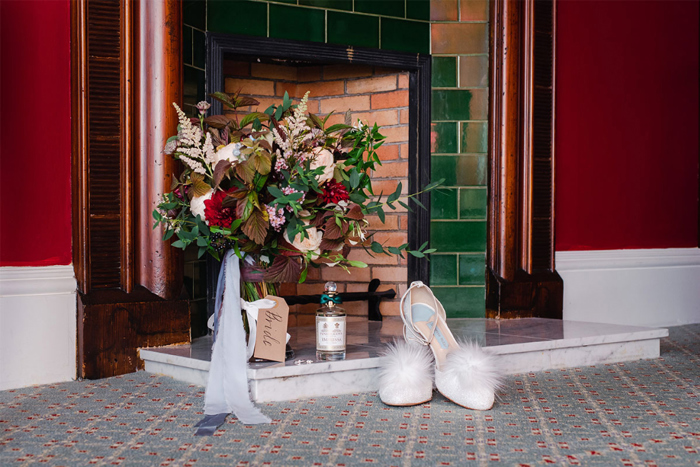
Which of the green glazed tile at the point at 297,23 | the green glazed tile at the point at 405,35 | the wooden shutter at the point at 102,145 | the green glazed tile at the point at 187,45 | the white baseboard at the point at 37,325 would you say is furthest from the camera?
the green glazed tile at the point at 405,35

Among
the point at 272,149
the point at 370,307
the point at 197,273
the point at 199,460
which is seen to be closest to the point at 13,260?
the point at 197,273

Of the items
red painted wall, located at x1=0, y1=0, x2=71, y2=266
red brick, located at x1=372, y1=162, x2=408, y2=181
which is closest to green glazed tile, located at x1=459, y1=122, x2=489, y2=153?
red brick, located at x1=372, y1=162, x2=408, y2=181

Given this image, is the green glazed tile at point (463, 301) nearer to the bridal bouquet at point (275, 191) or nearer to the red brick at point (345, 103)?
the red brick at point (345, 103)

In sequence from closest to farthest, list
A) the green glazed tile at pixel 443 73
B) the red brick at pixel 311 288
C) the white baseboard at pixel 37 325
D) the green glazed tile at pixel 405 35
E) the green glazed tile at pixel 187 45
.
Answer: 1. the white baseboard at pixel 37 325
2. the green glazed tile at pixel 187 45
3. the green glazed tile at pixel 405 35
4. the green glazed tile at pixel 443 73
5. the red brick at pixel 311 288

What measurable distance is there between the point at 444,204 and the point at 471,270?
0.34 m

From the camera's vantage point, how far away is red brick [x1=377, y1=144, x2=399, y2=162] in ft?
11.2

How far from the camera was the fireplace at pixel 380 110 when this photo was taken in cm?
333

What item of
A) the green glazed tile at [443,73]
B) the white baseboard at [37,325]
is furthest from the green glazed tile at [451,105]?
the white baseboard at [37,325]

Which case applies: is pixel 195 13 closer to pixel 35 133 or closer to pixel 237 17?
pixel 237 17

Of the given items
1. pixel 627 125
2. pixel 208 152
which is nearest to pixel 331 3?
pixel 208 152

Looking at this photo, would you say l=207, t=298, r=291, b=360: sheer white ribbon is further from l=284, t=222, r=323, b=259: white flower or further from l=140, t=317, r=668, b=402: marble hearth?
l=284, t=222, r=323, b=259: white flower

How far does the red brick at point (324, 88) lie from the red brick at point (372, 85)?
0.17 feet

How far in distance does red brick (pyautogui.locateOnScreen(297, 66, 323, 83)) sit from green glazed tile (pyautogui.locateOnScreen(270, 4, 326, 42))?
37 cm

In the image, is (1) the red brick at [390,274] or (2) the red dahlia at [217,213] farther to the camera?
(1) the red brick at [390,274]
